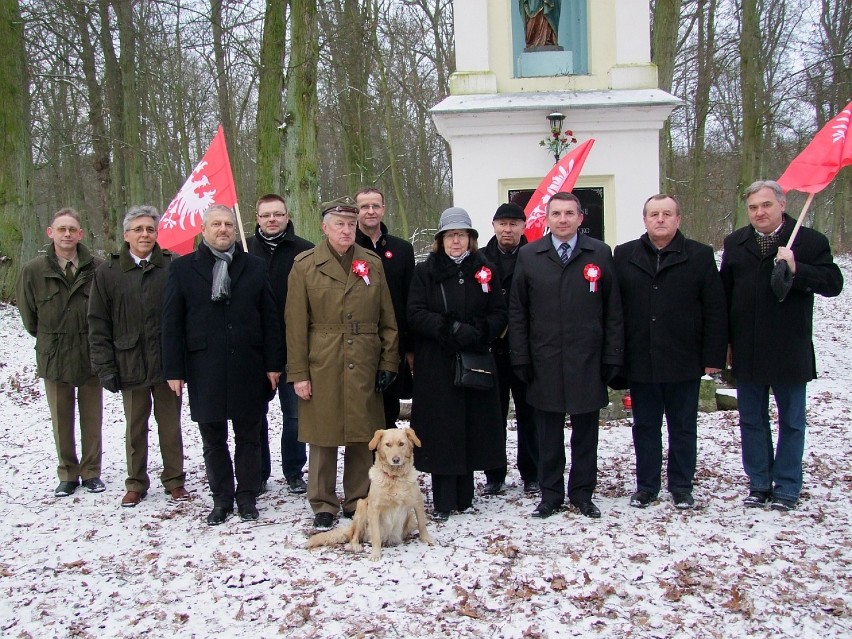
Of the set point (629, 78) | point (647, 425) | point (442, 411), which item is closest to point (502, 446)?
point (442, 411)

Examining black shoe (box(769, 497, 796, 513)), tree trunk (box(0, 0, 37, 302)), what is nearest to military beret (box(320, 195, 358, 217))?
black shoe (box(769, 497, 796, 513))

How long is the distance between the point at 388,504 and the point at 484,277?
5.55 feet

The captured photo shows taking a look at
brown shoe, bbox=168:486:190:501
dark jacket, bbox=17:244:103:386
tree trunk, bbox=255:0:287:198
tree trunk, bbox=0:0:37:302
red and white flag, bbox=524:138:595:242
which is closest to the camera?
brown shoe, bbox=168:486:190:501

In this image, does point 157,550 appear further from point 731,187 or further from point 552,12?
point 731,187

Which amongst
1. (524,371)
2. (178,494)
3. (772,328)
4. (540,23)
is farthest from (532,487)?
(540,23)

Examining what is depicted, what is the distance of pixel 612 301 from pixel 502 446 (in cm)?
131

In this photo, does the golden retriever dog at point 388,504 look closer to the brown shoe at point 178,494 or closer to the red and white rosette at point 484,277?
the red and white rosette at point 484,277

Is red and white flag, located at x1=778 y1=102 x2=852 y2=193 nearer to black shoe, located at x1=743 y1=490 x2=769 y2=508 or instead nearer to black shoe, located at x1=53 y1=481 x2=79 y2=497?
black shoe, located at x1=743 y1=490 x2=769 y2=508

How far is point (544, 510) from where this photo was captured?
17.3 ft

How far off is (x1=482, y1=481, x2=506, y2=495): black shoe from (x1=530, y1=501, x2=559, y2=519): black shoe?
23.6 inches

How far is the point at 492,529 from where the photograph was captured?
200 inches

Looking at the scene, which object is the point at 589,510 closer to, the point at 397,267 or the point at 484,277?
the point at 484,277

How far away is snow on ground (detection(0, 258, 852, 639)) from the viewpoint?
3852 mm

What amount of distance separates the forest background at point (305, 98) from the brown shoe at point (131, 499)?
18.5ft
